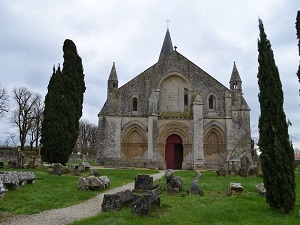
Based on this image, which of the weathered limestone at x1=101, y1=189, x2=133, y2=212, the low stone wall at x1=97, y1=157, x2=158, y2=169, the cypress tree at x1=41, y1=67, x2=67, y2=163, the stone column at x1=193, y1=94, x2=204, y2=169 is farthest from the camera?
the stone column at x1=193, y1=94, x2=204, y2=169

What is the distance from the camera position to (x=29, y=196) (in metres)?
10.4

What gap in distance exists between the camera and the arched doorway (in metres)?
31.3

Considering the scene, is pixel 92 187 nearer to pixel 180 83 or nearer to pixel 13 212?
pixel 13 212

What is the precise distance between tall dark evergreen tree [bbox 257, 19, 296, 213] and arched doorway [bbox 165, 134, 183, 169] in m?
21.8

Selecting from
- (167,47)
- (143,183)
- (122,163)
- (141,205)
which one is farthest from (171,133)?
(141,205)

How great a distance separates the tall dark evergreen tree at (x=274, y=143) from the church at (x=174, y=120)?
2006 centimetres

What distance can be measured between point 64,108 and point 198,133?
13.9m

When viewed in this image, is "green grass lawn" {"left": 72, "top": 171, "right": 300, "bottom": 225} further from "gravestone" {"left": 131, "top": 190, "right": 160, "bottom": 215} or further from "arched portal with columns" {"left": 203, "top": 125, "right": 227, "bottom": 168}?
"arched portal with columns" {"left": 203, "top": 125, "right": 227, "bottom": 168}

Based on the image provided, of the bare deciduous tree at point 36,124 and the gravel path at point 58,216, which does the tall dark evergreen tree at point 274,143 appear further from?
the bare deciduous tree at point 36,124

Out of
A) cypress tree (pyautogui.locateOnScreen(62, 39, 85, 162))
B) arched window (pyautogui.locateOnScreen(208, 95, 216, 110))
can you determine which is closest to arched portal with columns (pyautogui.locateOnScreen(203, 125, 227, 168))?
arched window (pyautogui.locateOnScreen(208, 95, 216, 110))

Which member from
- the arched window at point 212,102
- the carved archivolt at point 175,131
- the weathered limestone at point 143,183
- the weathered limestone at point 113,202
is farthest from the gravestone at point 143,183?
the arched window at point 212,102

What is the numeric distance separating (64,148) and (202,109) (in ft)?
48.7

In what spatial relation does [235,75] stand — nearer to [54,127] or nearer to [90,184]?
[54,127]

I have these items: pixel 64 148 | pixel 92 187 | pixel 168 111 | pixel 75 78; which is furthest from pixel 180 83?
pixel 92 187
